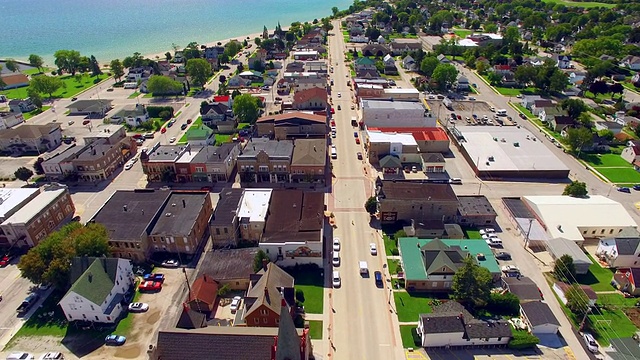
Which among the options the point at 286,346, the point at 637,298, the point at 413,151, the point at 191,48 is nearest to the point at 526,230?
the point at 637,298

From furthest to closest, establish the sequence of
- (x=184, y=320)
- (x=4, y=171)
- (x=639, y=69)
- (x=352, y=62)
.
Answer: (x=352, y=62) → (x=639, y=69) → (x=4, y=171) → (x=184, y=320)

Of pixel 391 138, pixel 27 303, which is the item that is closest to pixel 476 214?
pixel 391 138

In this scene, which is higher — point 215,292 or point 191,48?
point 191,48

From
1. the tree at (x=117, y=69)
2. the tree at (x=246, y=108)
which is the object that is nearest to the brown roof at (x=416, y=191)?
the tree at (x=246, y=108)

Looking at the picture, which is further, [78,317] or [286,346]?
[78,317]

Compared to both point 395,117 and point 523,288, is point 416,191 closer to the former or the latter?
point 523,288

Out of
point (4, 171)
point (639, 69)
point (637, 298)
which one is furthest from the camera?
point (639, 69)

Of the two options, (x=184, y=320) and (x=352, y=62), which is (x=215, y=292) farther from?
(x=352, y=62)

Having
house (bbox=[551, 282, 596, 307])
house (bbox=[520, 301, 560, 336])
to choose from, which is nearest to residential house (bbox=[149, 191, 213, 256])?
house (bbox=[520, 301, 560, 336])
